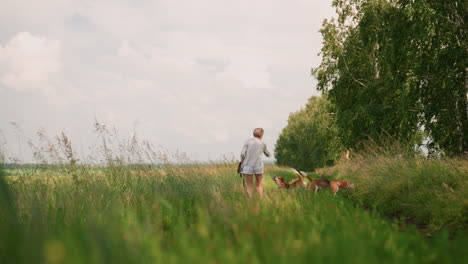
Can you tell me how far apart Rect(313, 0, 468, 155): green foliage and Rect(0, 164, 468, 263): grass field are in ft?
33.1

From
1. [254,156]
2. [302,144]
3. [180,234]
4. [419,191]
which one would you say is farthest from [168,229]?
[302,144]

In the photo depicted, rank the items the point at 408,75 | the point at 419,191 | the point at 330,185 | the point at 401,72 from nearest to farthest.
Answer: the point at 419,191, the point at 330,185, the point at 408,75, the point at 401,72

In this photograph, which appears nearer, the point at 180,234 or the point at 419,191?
the point at 180,234

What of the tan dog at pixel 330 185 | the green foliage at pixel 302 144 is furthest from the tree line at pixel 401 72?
the green foliage at pixel 302 144

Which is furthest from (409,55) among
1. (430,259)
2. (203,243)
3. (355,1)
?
(203,243)

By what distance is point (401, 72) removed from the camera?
15961 mm

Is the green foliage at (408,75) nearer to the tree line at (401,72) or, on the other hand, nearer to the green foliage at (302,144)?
the tree line at (401,72)

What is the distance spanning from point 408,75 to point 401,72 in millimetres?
1224

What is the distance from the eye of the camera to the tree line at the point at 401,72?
13.9m

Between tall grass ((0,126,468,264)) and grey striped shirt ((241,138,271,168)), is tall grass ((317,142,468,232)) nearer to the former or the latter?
tall grass ((0,126,468,264))

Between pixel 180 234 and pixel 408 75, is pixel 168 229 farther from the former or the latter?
pixel 408 75

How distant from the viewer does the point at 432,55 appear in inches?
562

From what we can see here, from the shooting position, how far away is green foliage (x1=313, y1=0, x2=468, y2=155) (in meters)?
13.9

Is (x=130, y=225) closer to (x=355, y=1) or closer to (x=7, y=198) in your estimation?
(x=7, y=198)
